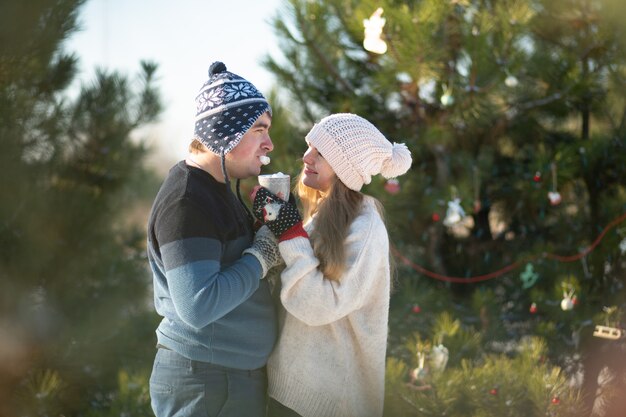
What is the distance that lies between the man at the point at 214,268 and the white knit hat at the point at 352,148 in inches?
8.6

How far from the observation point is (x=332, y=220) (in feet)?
6.86

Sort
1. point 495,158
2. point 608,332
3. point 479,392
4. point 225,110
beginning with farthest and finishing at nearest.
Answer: point 495,158, point 608,332, point 479,392, point 225,110

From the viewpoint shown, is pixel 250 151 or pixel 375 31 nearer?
pixel 250 151

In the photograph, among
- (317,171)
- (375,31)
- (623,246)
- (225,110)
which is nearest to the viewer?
(225,110)

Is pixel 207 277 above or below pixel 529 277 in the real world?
above

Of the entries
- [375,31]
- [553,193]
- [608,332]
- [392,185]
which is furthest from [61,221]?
[608,332]

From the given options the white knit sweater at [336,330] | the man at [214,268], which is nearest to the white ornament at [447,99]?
the white knit sweater at [336,330]

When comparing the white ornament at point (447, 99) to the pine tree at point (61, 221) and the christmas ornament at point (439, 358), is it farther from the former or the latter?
the pine tree at point (61, 221)

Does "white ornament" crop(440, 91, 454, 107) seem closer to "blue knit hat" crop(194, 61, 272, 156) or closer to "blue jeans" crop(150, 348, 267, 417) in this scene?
"blue knit hat" crop(194, 61, 272, 156)

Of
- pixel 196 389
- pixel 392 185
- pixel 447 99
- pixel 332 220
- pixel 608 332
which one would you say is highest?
pixel 332 220

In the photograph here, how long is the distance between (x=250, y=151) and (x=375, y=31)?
1640 mm

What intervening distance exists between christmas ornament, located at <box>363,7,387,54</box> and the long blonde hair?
136 cm

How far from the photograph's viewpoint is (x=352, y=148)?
2.14 meters

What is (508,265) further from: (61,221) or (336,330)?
(61,221)
